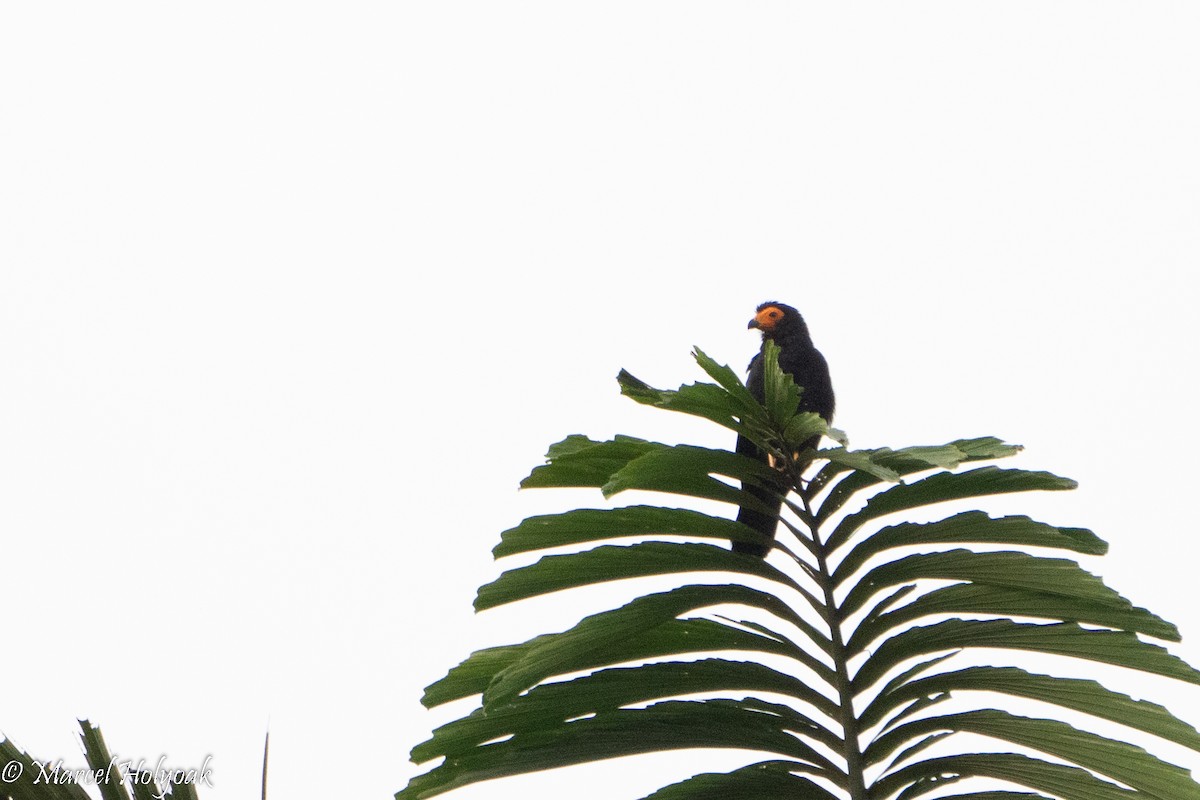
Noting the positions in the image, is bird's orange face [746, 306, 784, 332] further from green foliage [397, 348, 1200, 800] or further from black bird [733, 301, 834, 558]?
green foliage [397, 348, 1200, 800]

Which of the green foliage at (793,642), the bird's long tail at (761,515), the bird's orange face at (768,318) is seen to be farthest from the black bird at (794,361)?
the green foliage at (793,642)

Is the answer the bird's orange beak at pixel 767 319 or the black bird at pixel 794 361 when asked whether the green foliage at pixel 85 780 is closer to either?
the black bird at pixel 794 361

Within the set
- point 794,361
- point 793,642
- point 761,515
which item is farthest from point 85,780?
point 794,361

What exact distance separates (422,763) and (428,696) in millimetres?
87

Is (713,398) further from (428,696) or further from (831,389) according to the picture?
(831,389)

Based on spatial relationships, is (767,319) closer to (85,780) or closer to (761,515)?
(761,515)

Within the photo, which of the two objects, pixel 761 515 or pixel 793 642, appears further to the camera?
pixel 761 515

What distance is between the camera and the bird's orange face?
4.10m

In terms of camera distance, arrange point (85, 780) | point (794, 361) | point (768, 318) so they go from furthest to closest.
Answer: point (768, 318), point (794, 361), point (85, 780)

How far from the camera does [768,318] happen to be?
412cm

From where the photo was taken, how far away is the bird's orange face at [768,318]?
4.10m

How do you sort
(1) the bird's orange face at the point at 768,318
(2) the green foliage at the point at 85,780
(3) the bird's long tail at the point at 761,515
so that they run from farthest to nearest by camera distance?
(1) the bird's orange face at the point at 768,318 → (3) the bird's long tail at the point at 761,515 → (2) the green foliage at the point at 85,780

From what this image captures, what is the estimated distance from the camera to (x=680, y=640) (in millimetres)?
1541

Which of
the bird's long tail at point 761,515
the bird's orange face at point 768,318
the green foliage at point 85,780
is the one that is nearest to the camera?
the green foliage at point 85,780
